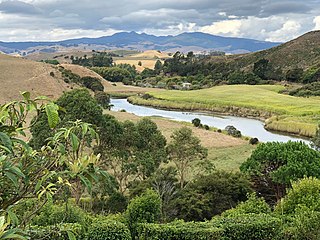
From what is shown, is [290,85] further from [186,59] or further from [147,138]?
[147,138]

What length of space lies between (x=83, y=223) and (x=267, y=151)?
12.6 metres

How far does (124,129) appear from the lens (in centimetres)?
2369

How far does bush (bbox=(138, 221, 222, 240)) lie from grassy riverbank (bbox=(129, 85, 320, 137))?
1465 inches

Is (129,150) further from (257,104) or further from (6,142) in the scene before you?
(257,104)

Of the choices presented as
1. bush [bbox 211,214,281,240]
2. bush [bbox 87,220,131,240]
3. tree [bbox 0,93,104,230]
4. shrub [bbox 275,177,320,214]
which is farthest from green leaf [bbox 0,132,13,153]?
shrub [bbox 275,177,320,214]

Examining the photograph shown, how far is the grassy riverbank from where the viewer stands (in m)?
53.6

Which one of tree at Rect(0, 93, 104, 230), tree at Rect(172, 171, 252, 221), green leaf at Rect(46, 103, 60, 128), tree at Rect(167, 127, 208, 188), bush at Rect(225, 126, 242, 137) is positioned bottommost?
bush at Rect(225, 126, 242, 137)

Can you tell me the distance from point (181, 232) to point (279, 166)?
434 inches

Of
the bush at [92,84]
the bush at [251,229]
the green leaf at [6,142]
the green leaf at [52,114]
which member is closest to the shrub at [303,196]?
the bush at [251,229]

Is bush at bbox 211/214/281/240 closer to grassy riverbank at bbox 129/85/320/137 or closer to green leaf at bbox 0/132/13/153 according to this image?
green leaf at bbox 0/132/13/153

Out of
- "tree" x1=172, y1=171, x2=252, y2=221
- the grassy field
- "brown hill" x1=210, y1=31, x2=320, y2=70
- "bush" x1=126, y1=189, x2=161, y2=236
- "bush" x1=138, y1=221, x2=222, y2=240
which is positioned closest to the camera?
Result: "bush" x1=138, y1=221, x2=222, y2=240

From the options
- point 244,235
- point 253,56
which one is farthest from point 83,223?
point 253,56

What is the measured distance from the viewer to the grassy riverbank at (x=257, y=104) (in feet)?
176

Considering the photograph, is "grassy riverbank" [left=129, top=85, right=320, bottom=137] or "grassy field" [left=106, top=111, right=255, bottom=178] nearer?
"grassy field" [left=106, top=111, right=255, bottom=178]
